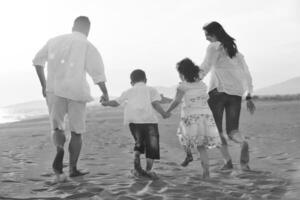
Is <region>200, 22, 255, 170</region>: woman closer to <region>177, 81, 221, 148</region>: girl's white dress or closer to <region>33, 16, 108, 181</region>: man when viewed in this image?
<region>177, 81, 221, 148</region>: girl's white dress

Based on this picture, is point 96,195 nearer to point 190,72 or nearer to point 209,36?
point 190,72

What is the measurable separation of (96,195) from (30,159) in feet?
11.2

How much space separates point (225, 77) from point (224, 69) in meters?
0.11

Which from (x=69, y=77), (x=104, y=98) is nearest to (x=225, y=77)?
(x=104, y=98)

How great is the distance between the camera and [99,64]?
6320 millimetres

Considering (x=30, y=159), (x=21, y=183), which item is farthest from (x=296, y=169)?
(x=30, y=159)

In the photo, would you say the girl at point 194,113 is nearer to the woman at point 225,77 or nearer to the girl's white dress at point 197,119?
the girl's white dress at point 197,119

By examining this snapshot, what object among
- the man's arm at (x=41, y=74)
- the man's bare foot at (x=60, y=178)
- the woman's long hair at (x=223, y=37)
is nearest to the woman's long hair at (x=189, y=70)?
the woman's long hair at (x=223, y=37)

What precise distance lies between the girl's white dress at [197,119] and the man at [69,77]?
3.33 feet

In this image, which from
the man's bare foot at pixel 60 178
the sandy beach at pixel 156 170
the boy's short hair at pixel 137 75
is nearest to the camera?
the sandy beach at pixel 156 170

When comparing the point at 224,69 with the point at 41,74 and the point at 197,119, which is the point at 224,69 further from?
the point at 41,74

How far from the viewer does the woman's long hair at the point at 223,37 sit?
6836 millimetres

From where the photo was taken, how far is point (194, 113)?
6473 mm

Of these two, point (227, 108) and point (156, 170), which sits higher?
point (227, 108)
